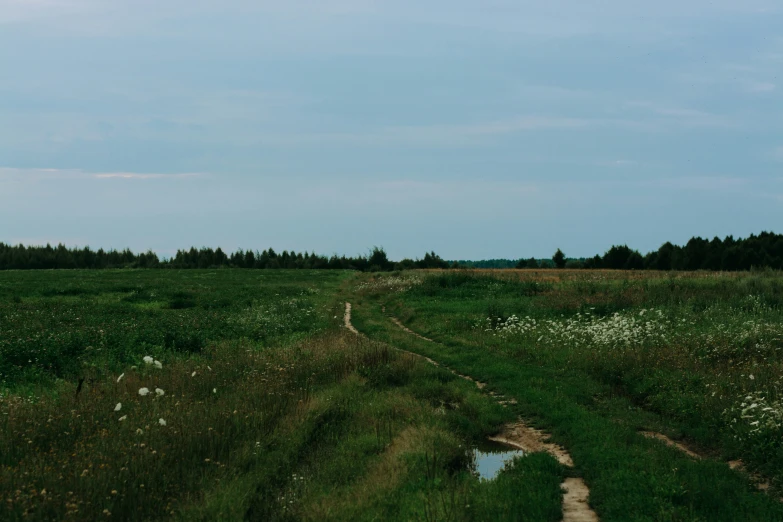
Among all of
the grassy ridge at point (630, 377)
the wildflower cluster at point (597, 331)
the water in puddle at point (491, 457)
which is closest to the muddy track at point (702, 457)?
the grassy ridge at point (630, 377)

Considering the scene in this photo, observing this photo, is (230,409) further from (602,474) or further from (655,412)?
(655,412)

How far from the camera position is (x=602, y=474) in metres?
8.09

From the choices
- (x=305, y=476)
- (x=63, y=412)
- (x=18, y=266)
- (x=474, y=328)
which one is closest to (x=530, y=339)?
(x=474, y=328)

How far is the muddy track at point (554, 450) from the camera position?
722cm

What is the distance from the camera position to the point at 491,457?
31.8 ft

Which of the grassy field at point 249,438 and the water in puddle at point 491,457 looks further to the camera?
the water in puddle at point 491,457

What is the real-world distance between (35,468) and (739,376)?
500 inches

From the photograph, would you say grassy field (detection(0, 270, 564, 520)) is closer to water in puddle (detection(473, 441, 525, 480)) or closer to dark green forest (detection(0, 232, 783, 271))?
water in puddle (detection(473, 441, 525, 480))

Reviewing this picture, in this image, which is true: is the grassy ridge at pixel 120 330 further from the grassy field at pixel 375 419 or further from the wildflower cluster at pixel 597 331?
the wildflower cluster at pixel 597 331

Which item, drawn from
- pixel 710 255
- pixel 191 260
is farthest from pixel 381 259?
pixel 710 255

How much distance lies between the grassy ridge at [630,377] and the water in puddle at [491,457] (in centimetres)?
99

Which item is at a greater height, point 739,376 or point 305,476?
point 739,376

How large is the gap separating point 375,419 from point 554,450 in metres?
3.19

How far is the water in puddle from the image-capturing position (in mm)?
8923
